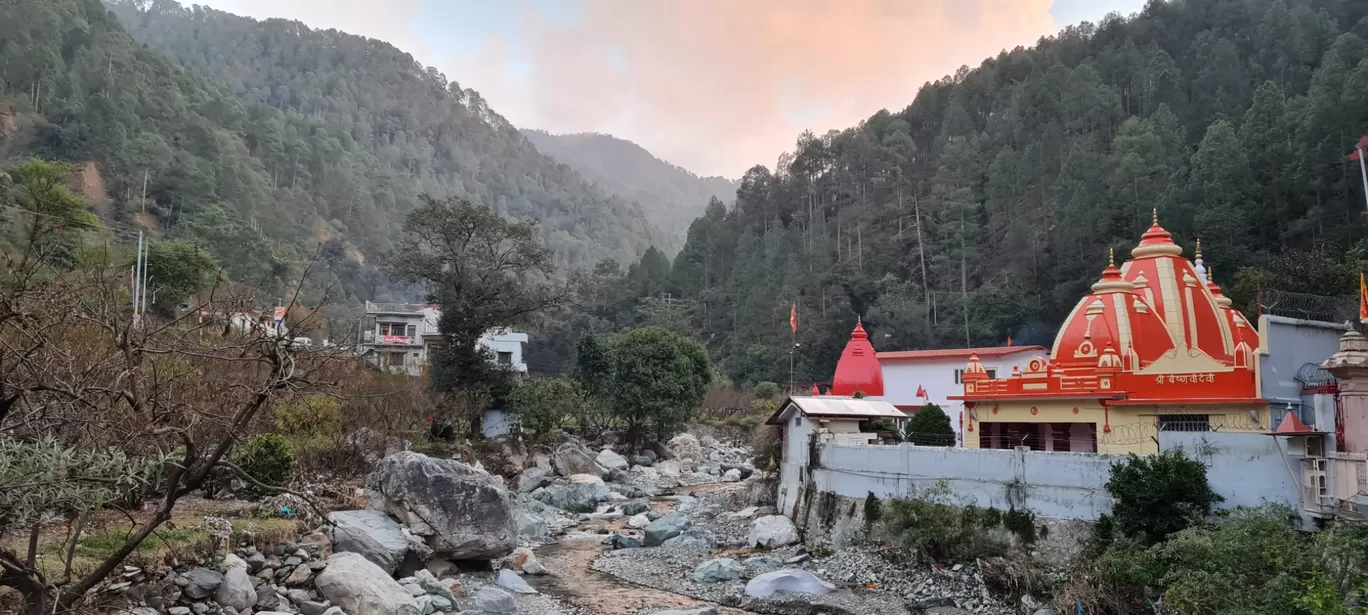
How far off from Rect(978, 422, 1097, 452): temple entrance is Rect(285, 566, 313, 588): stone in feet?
49.7

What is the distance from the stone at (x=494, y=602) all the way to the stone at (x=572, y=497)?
1128 cm

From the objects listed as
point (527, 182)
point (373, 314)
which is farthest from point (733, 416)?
point (527, 182)

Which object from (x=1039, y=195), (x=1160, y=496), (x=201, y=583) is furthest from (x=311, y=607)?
(x=1039, y=195)

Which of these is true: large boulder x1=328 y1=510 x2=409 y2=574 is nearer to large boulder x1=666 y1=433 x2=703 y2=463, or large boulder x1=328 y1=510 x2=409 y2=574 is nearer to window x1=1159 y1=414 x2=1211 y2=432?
window x1=1159 y1=414 x2=1211 y2=432

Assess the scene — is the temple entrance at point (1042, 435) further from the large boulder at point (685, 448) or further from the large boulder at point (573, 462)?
the large boulder at point (685, 448)

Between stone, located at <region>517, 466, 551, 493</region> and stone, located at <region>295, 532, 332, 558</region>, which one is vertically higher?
stone, located at <region>295, 532, 332, 558</region>

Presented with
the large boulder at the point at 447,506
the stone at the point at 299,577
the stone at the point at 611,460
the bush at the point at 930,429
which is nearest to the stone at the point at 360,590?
the stone at the point at 299,577

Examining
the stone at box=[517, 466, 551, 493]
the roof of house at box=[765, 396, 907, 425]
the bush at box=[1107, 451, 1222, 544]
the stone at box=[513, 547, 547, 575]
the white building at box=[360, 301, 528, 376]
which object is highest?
the white building at box=[360, 301, 528, 376]

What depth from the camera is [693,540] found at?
20.6 meters

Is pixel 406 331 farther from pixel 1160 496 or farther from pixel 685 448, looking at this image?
pixel 1160 496

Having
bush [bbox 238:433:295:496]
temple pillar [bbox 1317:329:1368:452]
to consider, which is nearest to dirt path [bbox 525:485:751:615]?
bush [bbox 238:433:295:496]

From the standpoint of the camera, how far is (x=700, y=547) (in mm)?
20031

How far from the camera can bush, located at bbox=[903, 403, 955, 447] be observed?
21.5 meters

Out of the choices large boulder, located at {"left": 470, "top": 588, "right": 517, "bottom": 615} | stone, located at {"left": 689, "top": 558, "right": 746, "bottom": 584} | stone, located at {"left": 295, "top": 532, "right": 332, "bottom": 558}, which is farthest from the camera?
stone, located at {"left": 689, "top": 558, "right": 746, "bottom": 584}
